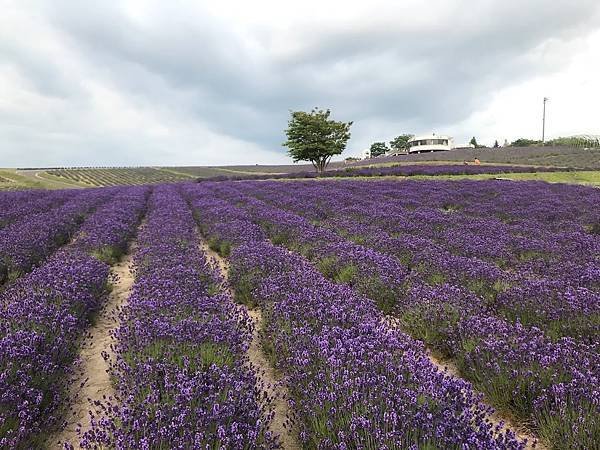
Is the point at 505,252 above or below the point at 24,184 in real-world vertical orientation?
below

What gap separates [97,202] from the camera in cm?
1511

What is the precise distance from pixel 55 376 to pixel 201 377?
4.21 feet

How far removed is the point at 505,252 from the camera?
21.6 feet

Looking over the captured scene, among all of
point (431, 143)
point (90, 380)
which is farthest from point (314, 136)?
point (431, 143)

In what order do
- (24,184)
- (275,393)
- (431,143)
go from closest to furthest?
(275,393) → (24,184) → (431,143)

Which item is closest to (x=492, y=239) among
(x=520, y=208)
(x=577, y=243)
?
(x=577, y=243)

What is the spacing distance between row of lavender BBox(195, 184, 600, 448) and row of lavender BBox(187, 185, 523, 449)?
0.29 m

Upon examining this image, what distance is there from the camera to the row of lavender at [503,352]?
2.48m

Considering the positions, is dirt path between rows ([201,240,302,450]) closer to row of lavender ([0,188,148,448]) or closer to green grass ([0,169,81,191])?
row of lavender ([0,188,148,448])

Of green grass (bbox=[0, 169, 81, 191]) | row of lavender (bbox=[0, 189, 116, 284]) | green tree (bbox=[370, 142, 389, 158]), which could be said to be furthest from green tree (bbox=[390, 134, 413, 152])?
row of lavender (bbox=[0, 189, 116, 284])

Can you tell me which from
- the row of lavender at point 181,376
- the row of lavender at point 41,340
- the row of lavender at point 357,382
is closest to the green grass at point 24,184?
the row of lavender at point 41,340

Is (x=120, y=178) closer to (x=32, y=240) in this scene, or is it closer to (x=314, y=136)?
(x=314, y=136)

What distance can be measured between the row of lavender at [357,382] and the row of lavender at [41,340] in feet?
5.32

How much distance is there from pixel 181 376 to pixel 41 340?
4.60 ft
